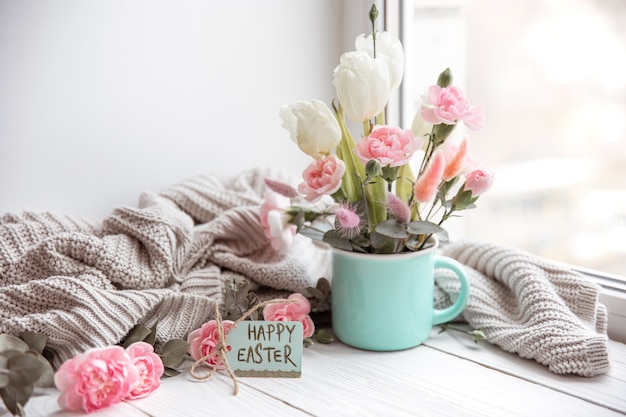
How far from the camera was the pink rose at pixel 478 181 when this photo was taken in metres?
0.87

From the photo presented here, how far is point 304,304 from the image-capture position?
97 centimetres

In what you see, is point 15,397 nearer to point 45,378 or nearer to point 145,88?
point 45,378

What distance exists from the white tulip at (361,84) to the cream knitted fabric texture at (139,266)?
0.90ft

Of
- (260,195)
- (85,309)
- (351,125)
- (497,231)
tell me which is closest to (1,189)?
(85,309)

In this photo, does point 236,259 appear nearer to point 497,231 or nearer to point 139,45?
point 139,45

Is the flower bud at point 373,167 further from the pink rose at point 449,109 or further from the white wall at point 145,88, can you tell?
the white wall at point 145,88

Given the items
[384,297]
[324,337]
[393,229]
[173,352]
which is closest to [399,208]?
[393,229]

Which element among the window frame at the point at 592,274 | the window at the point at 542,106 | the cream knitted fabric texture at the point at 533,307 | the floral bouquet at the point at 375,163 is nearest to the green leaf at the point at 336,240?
the floral bouquet at the point at 375,163

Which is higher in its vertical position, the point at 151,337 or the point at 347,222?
the point at 347,222

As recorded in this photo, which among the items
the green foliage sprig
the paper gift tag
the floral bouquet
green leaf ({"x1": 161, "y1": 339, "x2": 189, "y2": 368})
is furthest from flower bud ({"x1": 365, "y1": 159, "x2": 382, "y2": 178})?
the green foliage sprig

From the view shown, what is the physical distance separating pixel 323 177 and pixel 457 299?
312 mm

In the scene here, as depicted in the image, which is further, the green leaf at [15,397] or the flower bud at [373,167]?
the flower bud at [373,167]

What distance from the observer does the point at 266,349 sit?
89 centimetres

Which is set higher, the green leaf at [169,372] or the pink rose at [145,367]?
the pink rose at [145,367]
